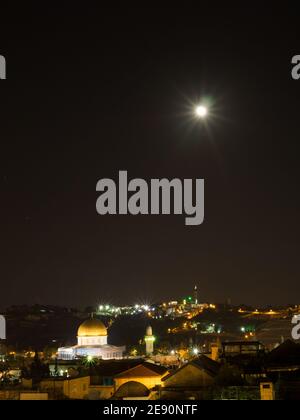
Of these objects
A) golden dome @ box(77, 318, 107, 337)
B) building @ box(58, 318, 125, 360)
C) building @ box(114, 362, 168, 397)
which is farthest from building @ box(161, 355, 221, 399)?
golden dome @ box(77, 318, 107, 337)

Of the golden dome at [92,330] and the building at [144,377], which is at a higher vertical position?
the golden dome at [92,330]

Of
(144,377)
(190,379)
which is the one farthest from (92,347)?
(190,379)

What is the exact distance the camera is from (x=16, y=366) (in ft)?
198

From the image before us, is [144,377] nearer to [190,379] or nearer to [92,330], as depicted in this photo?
Answer: [190,379]

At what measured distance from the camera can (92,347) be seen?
66.4 metres

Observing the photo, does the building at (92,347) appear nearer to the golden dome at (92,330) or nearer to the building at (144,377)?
the golden dome at (92,330)

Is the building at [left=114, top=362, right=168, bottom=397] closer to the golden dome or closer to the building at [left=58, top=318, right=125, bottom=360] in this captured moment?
the building at [left=58, top=318, right=125, bottom=360]

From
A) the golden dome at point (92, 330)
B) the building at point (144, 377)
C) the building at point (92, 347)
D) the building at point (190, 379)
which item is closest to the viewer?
the building at point (190, 379)

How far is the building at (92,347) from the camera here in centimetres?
6525

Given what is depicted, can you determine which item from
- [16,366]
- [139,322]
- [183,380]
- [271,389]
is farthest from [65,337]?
[271,389]

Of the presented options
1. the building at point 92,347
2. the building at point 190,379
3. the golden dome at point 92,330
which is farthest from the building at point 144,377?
the golden dome at point 92,330
